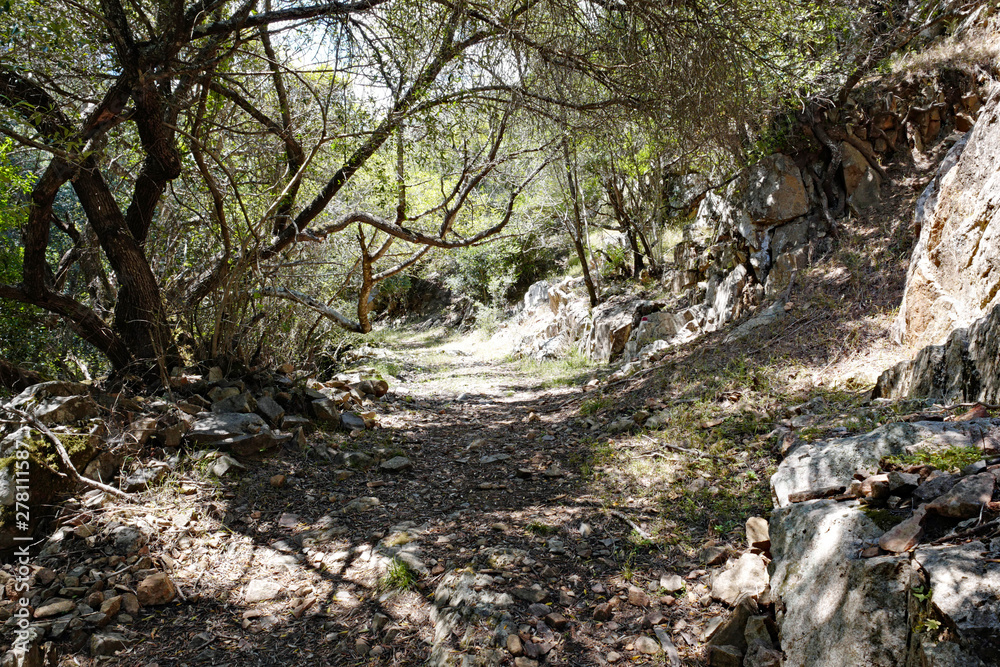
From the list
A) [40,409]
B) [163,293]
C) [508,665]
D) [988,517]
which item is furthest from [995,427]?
[163,293]

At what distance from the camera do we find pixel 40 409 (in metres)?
3.39

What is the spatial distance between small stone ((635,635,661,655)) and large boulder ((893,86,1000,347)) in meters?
3.41

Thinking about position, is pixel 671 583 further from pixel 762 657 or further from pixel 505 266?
pixel 505 266

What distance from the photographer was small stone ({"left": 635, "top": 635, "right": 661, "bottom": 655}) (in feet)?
7.29

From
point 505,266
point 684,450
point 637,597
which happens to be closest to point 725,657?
point 637,597

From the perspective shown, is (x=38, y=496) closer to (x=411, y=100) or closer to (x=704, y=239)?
(x=411, y=100)

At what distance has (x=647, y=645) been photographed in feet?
7.39

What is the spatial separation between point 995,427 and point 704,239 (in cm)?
750

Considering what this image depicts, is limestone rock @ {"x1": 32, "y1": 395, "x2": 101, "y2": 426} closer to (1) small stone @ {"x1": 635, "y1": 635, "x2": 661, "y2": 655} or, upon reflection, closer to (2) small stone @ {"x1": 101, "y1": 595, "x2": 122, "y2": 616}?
(2) small stone @ {"x1": 101, "y1": 595, "x2": 122, "y2": 616}

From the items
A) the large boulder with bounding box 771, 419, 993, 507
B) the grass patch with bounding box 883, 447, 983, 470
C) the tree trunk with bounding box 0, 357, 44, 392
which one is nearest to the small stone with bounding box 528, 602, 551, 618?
the large boulder with bounding box 771, 419, 993, 507

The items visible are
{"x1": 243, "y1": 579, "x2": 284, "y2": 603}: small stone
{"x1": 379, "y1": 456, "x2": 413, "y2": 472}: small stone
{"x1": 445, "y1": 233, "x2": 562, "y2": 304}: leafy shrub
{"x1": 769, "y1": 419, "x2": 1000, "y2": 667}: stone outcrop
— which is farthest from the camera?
{"x1": 445, "y1": 233, "x2": 562, "y2": 304}: leafy shrub

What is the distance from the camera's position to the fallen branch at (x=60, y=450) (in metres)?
3.15

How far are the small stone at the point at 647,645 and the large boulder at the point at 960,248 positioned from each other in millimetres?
3406

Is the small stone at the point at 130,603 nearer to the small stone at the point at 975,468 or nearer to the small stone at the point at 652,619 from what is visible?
the small stone at the point at 652,619
